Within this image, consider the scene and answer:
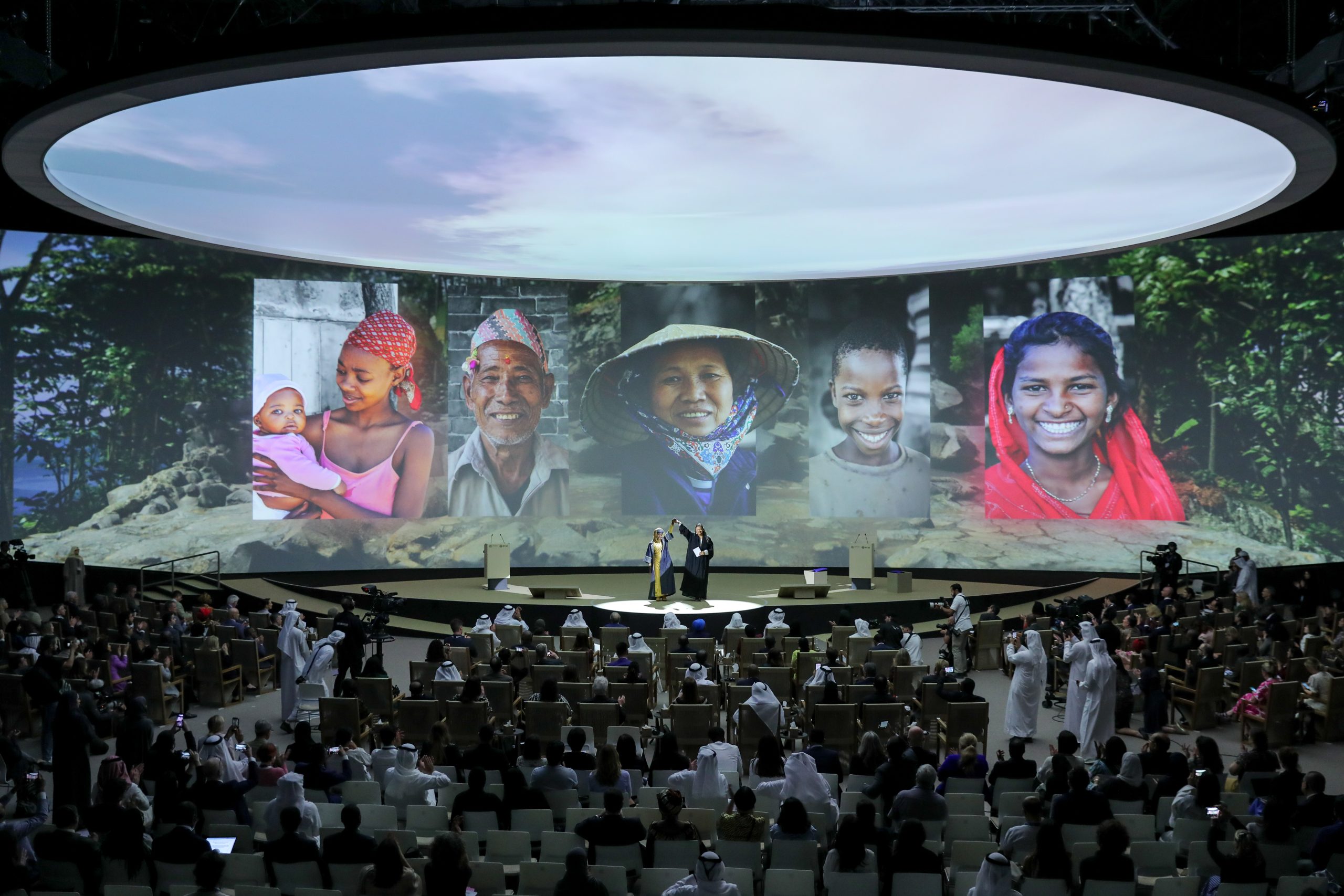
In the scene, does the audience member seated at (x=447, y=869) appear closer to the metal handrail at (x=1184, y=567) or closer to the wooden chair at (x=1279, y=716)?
the wooden chair at (x=1279, y=716)

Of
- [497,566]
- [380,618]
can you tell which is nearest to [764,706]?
[380,618]

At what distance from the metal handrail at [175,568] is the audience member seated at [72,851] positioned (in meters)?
12.8

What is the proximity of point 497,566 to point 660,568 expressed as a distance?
3.58 m

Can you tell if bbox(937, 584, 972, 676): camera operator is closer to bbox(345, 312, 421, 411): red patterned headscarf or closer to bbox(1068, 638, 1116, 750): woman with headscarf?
bbox(1068, 638, 1116, 750): woman with headscarf

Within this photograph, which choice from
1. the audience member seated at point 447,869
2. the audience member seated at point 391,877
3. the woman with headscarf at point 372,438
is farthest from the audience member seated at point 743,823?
the woman with headscarf at point 372,438

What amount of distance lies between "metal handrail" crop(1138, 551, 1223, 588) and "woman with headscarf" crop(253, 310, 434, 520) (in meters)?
14.4

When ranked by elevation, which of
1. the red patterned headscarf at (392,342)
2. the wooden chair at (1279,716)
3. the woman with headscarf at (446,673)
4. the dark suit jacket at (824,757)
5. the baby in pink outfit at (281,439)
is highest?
the red patterned headscarf at (392,342)

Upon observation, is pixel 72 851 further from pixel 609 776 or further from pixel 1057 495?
pixel 1057 495

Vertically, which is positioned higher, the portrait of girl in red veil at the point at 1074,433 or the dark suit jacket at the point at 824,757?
the portrait of girl in red veil at the point at 1074,433

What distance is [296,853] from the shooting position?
6637 mm

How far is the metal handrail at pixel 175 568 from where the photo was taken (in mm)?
19484

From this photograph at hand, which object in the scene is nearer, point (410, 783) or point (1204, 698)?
point (410, 783)

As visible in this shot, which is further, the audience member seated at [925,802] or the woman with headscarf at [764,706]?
the woman with headscarf at [764,706]

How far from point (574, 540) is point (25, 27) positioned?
13541 millimetres
